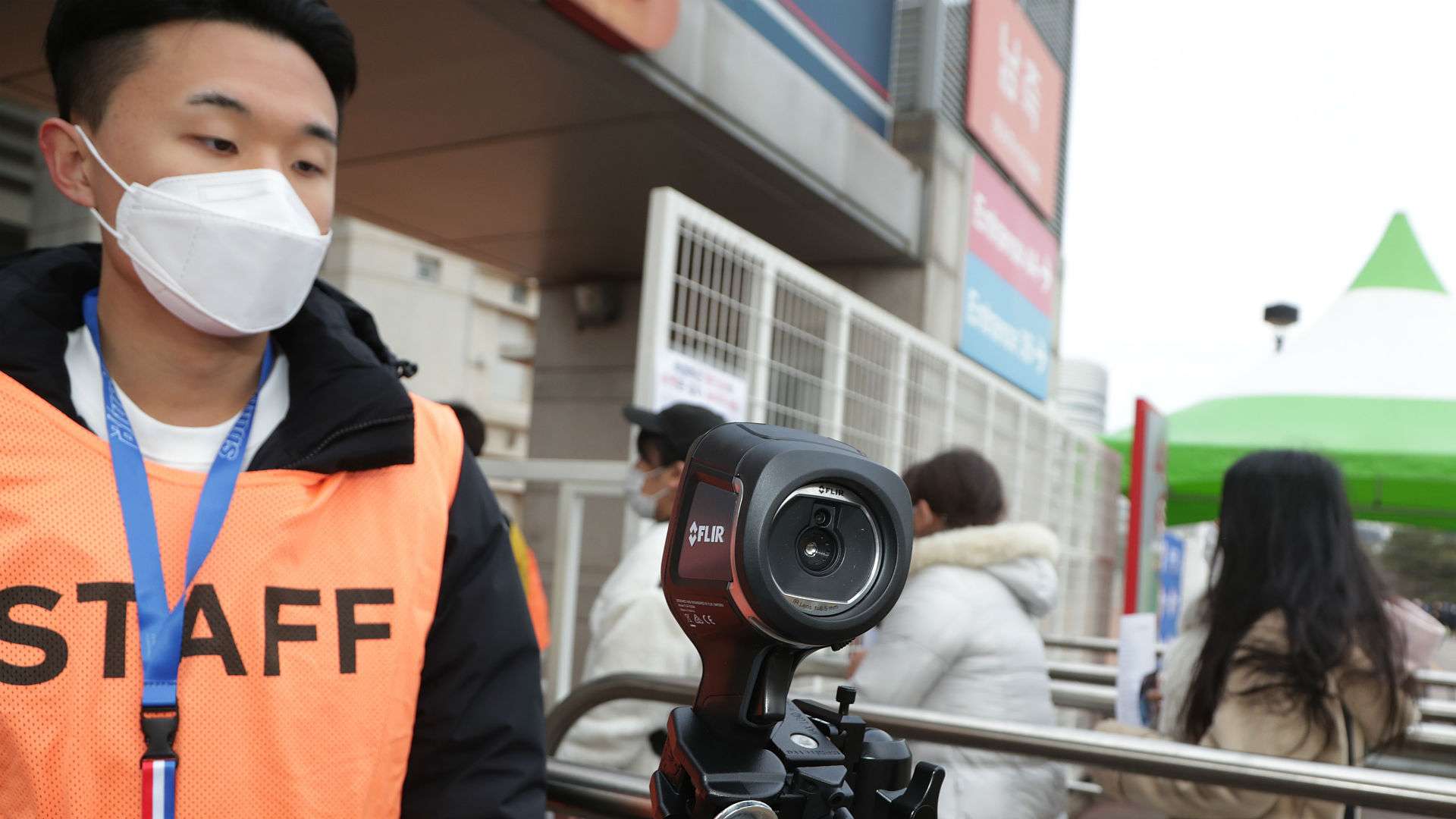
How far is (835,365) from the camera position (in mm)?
4703

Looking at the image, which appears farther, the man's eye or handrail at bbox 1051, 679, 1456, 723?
handrail at bbox 1051, 679, 1456, 723

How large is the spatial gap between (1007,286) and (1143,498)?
3286 millimetres

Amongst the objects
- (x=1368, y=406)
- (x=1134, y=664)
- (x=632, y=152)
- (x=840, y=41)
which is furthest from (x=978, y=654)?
(x=1368, y=406)

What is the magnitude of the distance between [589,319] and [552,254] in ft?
1.71

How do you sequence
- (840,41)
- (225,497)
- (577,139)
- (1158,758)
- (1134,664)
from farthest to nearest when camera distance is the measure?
(840,41), (577,139), (1134,664), (1158,758), (225,497)

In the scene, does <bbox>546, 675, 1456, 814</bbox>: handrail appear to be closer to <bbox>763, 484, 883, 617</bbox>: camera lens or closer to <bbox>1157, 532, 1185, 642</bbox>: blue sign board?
<bbox>763, 484, 883, 617</bbox>: camera lens

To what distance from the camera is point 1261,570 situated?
2342 mm

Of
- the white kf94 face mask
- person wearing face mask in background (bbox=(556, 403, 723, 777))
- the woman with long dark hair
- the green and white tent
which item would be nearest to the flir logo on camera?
the white kf94 face mask

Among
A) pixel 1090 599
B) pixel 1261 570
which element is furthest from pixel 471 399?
pixel 1261 570

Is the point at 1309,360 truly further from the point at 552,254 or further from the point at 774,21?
the point at 552,254

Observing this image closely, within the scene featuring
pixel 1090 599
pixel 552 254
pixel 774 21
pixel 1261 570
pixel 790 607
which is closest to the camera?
pixel 790 607

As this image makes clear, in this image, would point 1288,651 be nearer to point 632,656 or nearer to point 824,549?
point 632,656

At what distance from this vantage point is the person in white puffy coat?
258cm

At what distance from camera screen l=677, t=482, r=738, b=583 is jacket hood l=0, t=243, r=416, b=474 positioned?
0.54 meters
